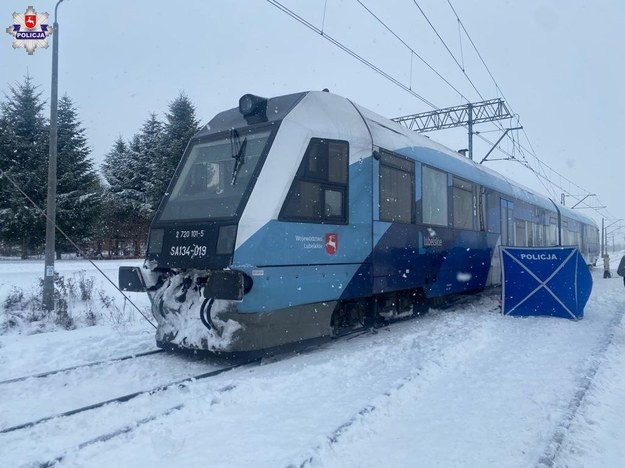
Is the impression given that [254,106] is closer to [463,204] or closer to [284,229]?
[284,229]

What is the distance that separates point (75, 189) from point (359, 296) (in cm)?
2613

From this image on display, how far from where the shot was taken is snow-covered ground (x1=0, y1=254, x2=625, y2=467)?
3.55m

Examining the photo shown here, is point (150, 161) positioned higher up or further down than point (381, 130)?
higher up

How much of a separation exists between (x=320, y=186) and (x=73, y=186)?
1025 inches

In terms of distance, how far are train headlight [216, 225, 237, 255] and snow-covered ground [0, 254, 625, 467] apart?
4.50 feet

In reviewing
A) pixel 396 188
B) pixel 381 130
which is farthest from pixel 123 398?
pixel 381 130

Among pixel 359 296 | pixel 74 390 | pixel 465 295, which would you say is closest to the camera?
pixel 74 390

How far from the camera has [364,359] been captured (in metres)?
6.15

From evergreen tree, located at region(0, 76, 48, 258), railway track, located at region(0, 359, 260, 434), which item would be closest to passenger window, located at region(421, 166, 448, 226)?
railway track, located at region(0, 359, 260, 434)

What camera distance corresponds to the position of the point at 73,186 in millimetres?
28531

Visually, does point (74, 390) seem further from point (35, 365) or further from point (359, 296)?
point (359, 296)

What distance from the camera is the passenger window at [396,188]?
299 inches

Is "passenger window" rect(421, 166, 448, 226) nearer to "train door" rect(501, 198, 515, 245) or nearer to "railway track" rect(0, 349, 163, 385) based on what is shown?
"train door" rect(501, 198, 515, 245)

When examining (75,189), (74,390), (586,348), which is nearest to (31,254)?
(75,189)
